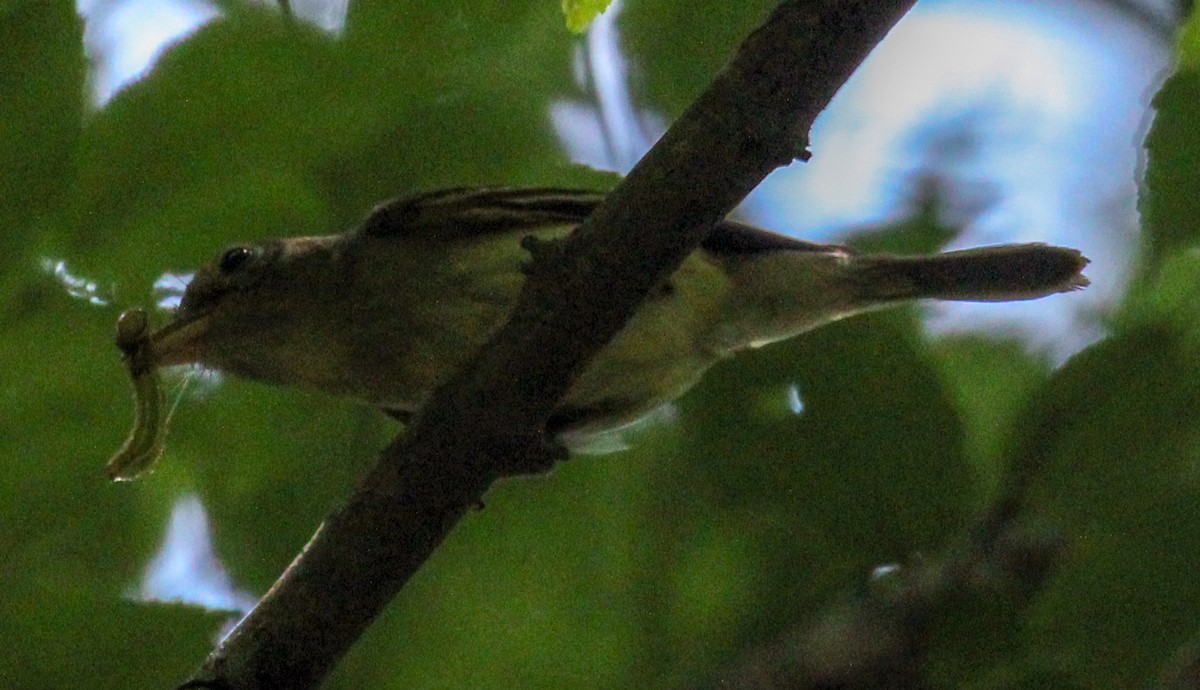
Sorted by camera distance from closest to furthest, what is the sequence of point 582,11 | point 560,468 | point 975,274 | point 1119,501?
point 582,11
point 1119,501
point 560,468
point 975,274

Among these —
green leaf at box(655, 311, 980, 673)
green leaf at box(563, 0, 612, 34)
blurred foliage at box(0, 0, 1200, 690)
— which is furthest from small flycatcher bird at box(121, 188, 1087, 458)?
green leaf at box(563, 0, 612, 34)

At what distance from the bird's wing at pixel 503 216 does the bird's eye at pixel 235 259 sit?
34 cm

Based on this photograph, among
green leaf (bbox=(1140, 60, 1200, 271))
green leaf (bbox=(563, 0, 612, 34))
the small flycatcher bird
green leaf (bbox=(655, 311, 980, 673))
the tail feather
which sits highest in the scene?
the small flycatcher bird

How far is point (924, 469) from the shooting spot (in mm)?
2812

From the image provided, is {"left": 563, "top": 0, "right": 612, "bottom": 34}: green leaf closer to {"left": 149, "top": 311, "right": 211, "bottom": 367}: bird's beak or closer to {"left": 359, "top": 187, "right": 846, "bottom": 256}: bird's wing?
{"left": 359, "top": 187, "right": 846, "bottom": 256}: bird's wing

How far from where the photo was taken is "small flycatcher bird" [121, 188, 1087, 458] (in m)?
3.63

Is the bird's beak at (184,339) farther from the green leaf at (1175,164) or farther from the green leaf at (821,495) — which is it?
the green leaf at (1175,164)

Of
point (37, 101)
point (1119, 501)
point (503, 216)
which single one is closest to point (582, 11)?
point (37, 101)

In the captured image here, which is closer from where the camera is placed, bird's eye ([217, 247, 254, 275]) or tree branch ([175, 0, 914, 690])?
tree branch ([175, 0, 914, 690])

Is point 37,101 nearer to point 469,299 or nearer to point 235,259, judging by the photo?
point 235,259

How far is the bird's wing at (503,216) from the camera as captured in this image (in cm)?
345

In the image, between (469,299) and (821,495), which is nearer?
(821,495)

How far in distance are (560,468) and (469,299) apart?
687mm

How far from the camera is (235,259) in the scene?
3.81 m
